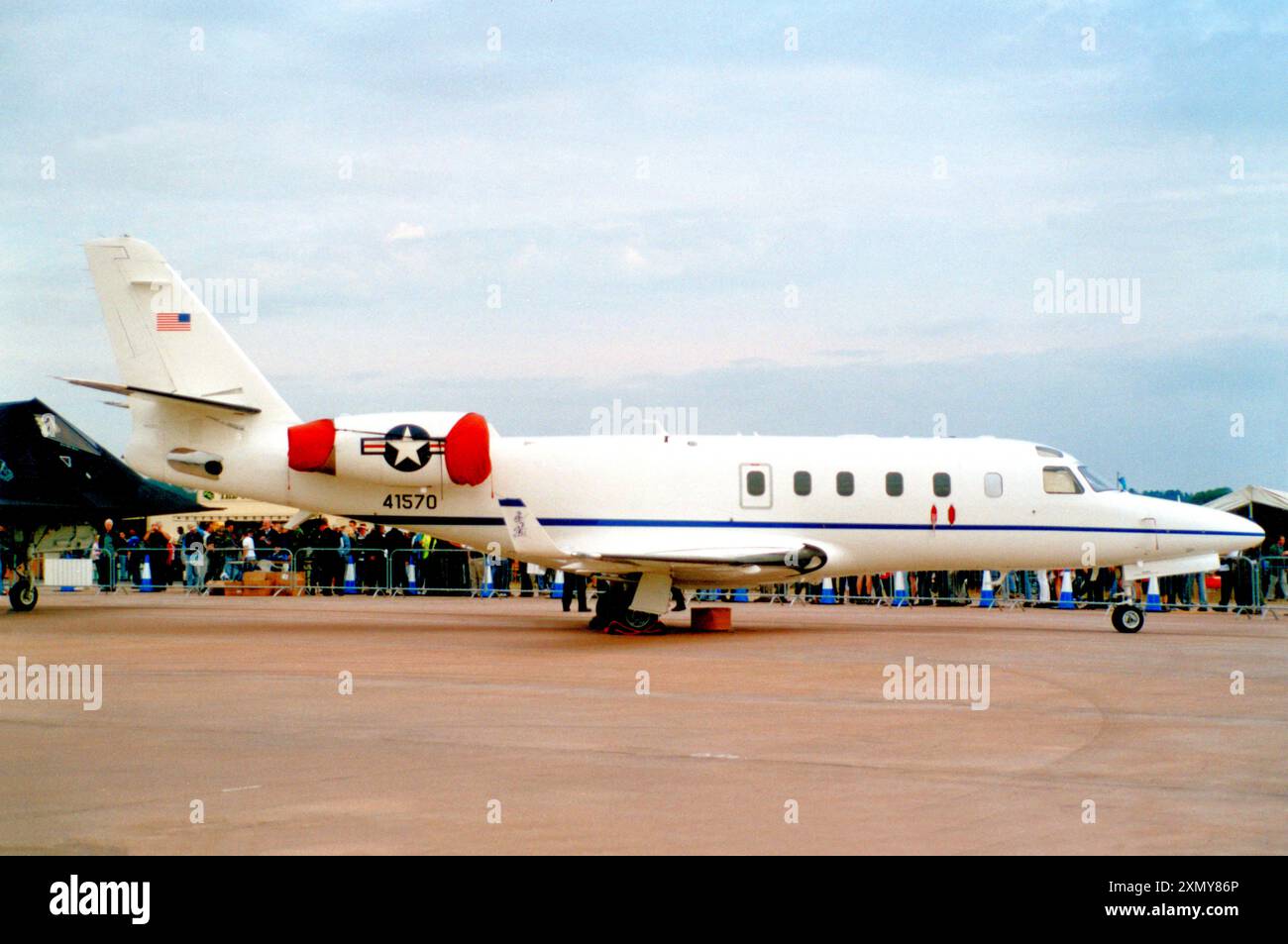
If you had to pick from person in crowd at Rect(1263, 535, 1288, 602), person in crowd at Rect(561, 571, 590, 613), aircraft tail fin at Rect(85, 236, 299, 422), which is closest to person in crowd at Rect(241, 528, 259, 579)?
person in crowd at Rect(561, 571, 590, 613)

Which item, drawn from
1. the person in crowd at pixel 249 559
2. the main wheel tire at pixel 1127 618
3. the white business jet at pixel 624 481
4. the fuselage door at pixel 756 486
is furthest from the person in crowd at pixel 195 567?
the main wheel tire at pixel 1127 618

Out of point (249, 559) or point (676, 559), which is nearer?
point (676, 559)

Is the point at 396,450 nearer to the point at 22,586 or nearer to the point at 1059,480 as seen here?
the point at 22,586

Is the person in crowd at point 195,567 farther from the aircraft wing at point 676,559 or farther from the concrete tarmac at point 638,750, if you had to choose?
the aircraft wing at point 676,559

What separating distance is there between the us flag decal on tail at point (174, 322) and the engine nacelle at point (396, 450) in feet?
8.61

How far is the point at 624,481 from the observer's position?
74.0 feet

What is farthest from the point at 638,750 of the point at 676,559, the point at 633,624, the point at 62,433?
the point at 62,433

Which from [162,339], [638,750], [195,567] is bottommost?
[638,750]

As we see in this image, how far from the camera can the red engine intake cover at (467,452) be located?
22.0 metres

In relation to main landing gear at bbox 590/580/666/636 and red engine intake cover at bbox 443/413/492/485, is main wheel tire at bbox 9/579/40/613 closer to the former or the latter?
red engine intake cover at bbox 443/413/492/485

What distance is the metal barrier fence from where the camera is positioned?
3038 cm

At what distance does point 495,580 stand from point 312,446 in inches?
540
